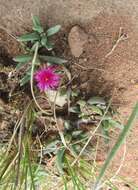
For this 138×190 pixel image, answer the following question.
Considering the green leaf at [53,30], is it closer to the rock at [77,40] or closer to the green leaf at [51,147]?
the rock at [77,40]

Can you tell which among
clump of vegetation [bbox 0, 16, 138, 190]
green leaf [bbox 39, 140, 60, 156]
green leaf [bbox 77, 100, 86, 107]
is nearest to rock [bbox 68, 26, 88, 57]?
clump of vegetation [bbox 0, 16, 138, 190]

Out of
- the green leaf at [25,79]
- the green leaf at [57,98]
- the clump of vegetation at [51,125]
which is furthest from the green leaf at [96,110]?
the green leaf at [25,79]

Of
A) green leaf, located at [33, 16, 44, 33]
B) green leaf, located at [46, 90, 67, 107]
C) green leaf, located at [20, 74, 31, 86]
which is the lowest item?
green leaf, located at [46, 90, 67, 107]

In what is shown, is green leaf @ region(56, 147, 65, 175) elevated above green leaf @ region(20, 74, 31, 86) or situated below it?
below

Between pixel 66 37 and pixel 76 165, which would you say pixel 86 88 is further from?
pixel 76 165

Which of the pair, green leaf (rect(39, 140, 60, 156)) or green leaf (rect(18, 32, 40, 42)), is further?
green leaf (rect(39, 140, 60, 156))

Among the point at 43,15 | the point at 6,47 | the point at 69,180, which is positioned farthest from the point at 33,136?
the point at 43,15

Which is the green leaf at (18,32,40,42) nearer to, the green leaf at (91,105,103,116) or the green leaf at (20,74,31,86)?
the green leaf at (20,74,31,86)
